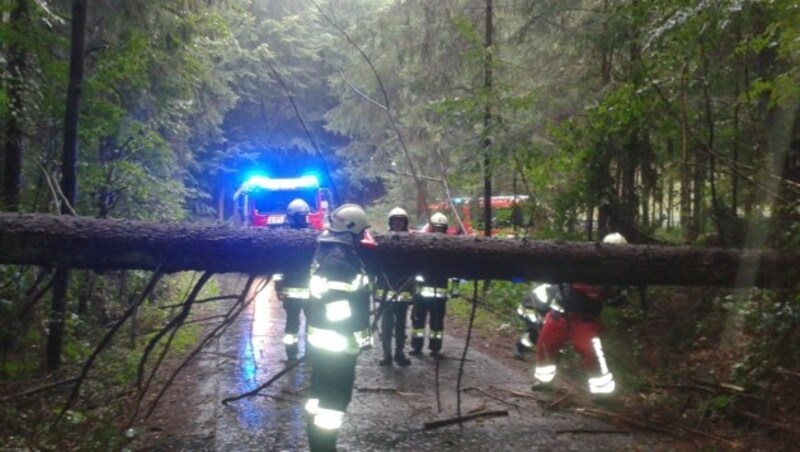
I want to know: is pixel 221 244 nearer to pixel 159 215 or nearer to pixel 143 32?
pixel 143 32

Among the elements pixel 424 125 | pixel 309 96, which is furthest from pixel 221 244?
pixel 309 96

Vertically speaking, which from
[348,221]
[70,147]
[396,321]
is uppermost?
[70,147]

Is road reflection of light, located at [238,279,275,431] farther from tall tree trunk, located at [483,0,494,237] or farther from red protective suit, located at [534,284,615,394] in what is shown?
tall tree trunk, located at [483,0,494,237]

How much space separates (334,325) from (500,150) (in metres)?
5.83

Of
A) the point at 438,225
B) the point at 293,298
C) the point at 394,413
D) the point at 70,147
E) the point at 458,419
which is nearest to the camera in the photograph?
the point at 458,419

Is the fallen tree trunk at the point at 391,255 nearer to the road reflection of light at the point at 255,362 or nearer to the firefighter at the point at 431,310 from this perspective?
the road reflection of light at the point at 255,362

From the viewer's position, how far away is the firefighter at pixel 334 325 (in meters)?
4.78

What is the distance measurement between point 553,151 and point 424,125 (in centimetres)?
390

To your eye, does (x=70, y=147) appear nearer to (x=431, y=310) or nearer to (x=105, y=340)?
(x=105, y=340)

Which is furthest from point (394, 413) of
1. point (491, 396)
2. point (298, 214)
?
point (298, 214)

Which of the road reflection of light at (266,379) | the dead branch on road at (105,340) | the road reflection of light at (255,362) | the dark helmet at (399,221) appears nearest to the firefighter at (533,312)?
the dark helmet at (399,221)

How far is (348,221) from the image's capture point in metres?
4.99

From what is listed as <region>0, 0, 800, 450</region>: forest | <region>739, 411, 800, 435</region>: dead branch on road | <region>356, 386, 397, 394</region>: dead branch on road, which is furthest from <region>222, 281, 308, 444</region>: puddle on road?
<region>739, 411, 800, 435</region>: dead branch on road

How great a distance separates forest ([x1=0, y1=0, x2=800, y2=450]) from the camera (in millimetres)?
6090
